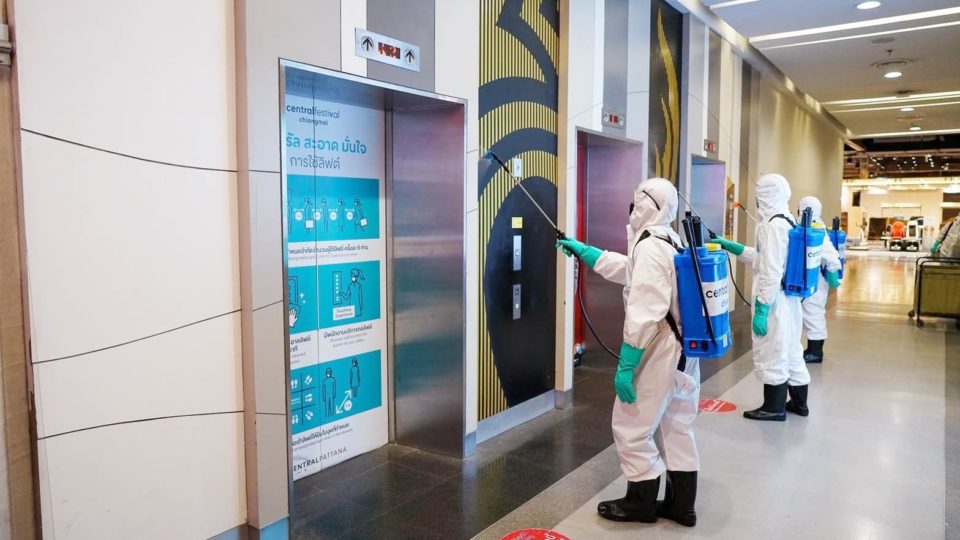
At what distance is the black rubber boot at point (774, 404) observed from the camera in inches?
170

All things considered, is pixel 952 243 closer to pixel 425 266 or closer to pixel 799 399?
pixel 799 399

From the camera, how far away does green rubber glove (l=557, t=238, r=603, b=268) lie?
3277 mm

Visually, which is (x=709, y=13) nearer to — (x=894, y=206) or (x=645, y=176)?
(x=645, y=176)

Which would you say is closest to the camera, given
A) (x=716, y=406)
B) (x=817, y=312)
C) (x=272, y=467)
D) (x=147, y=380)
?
(x=147, y=380)

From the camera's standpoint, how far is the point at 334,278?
3.57 m

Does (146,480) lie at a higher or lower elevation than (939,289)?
lower

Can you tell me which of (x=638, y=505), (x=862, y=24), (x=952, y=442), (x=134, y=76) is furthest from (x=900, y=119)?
(x=134, y=76)

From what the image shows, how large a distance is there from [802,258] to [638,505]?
85.9 inches

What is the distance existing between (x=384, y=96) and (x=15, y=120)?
183 centimetres

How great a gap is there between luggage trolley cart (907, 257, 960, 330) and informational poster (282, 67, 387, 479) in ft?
24.3

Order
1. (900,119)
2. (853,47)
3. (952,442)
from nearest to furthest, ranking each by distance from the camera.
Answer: (952,442), (853,47), (900,119)

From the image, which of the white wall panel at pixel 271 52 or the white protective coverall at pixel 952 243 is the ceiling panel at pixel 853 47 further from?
the white wall panel at pixel 271 52

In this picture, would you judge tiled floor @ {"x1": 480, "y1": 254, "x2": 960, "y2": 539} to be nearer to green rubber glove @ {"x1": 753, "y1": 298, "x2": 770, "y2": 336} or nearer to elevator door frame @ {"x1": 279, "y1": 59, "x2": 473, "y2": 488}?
green rubber glove @ {"x1": 753, "y1": 298, "x2": 770, "y2": 336}

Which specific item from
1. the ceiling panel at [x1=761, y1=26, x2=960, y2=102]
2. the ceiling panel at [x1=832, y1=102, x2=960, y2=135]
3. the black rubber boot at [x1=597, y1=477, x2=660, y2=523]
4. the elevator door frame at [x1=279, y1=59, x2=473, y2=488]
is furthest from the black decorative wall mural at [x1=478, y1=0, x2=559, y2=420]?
the ceiling panel at [x1=832, y1=102, x2=960, y2=135]
